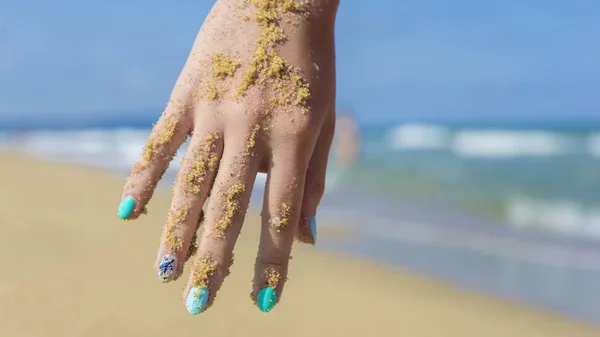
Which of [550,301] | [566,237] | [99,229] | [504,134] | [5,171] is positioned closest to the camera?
[550,301]

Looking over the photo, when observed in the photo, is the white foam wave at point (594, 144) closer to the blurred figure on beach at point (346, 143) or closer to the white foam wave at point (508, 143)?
the white foam wave at point (508, 143)

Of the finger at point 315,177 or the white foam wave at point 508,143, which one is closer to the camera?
the finger at point 315,177

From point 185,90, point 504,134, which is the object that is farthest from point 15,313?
point 504,134

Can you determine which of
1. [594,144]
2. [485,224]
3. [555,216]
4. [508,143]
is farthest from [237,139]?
[508,143]

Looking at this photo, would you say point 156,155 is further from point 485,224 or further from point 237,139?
point 485,224

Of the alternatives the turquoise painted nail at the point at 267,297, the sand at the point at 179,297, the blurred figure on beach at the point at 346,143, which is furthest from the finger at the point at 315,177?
the blurred figure on beach at the point at 346,143

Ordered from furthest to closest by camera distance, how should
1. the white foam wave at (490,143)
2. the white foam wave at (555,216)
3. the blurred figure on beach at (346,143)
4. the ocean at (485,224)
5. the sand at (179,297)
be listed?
the white foam wave at (490,143), the blurred figure on beach at (346,143), the white foam wave at (555,216), the ocean at (485,224), the sand at (179,297)

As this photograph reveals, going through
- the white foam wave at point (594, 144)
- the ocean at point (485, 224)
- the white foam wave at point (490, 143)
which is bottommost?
the ocean at point (485, 224)

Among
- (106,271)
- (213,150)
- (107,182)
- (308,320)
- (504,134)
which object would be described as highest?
(504,134)

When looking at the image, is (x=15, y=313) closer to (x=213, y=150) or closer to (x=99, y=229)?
(x=213, y=150)
